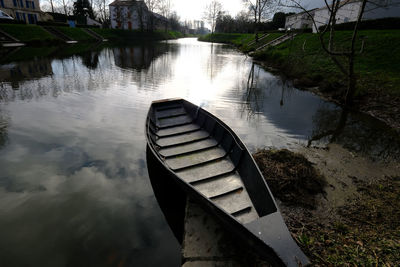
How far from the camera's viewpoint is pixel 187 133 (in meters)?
8.57

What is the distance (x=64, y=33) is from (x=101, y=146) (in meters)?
52.6

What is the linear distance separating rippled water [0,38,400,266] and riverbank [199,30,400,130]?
1.32 m

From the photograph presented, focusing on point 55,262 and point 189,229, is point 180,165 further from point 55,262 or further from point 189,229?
point 55,262

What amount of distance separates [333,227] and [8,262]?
6887 millimetres

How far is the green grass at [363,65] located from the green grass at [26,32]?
142 ft

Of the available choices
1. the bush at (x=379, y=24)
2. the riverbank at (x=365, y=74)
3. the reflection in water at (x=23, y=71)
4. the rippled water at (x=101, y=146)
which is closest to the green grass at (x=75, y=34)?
the reflection in water at (x=23, y=71)

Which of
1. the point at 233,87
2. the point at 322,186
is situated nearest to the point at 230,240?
the point at 322,186

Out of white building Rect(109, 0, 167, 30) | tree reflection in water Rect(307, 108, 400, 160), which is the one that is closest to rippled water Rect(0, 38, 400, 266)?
tree reflection in water Rect(307, 108, 400, 160)

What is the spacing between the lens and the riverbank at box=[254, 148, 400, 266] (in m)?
3.78

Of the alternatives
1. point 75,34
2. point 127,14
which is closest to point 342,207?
point 75,34

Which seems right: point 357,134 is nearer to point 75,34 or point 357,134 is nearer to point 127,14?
point 75,34

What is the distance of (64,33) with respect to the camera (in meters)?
47.7

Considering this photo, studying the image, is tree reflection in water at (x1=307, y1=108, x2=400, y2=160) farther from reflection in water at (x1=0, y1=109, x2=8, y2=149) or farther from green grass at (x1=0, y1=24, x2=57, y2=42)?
green grass at (x1=0, y1=24, x2=57, y2=42)

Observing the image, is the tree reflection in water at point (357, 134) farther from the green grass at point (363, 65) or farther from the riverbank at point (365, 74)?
the green grass at point (363, 65)
